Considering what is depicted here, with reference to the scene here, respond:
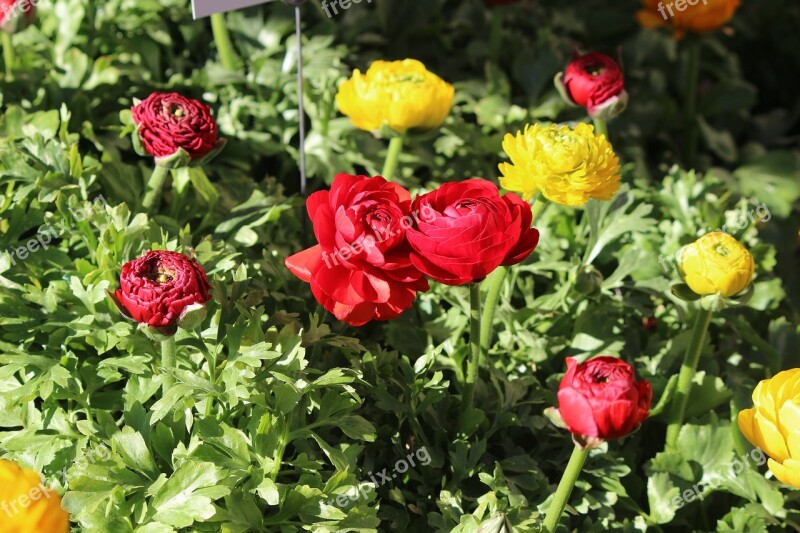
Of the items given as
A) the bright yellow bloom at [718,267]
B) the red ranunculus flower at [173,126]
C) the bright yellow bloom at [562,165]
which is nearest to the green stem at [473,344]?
the bright yellow bloom at [562,165]

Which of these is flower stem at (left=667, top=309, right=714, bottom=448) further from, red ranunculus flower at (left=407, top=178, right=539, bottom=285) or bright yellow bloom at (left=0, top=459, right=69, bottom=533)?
bright yellow bloom at (left=0, top=459, right=69, bottom=533)

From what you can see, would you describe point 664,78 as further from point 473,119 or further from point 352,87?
point 352,87

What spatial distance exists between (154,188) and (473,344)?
486 mm

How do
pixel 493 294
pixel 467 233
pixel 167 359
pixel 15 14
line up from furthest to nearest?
pixel 15 14 → pixel 493 294 → pixel 167 359 → pixel 467 233

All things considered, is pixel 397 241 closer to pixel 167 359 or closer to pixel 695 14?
pixel 167 359

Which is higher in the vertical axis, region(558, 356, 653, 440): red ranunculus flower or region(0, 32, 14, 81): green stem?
region(0, 32, 14, 81): green stem

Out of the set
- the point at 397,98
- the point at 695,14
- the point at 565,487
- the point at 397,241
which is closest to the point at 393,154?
the point at 397,98

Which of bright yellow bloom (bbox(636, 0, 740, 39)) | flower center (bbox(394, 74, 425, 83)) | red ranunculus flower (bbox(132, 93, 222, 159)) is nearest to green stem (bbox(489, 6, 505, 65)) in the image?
bright yellow bloom (bbox(636, 0, 740, 39))

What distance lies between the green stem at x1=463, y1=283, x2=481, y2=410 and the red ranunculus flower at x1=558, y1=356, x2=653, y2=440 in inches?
6.2

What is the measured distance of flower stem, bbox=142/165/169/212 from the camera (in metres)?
1.27

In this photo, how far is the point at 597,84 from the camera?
132 cm

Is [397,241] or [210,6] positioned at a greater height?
[210,6]

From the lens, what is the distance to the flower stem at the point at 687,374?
1156 millimetres

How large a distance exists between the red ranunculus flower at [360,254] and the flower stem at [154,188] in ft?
1.18
